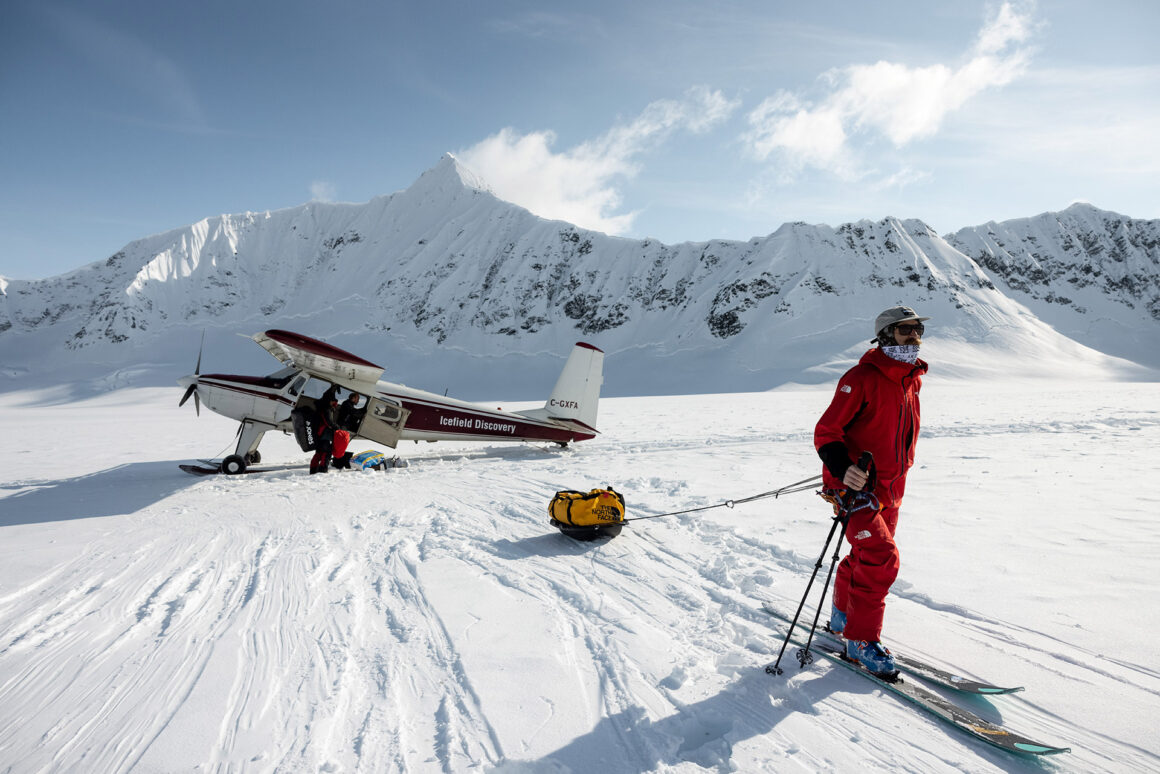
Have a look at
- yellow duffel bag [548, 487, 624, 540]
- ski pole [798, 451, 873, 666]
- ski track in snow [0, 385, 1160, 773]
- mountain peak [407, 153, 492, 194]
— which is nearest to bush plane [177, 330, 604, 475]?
ski track in snow [0, 385, 1160, 773]

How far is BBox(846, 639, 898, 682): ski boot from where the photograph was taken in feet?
9.73

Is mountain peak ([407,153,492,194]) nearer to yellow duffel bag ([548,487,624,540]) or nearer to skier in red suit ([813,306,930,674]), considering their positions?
yellow duffel bag ([548,487,624,540])

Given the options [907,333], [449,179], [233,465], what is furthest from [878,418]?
[449,179]

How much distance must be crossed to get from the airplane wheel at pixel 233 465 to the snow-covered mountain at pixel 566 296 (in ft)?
143

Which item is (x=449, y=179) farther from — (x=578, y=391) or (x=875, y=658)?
(x=875, y=658)

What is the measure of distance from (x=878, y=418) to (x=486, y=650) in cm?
286

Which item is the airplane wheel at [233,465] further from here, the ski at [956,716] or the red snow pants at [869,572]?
the red snow pants at [869,572]

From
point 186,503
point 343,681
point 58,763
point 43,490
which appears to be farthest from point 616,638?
point 43,490

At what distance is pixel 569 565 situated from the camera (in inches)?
192

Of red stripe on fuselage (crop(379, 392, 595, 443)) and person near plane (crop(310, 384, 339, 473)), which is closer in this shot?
person near plane (crop(310, 384, 339, 473))

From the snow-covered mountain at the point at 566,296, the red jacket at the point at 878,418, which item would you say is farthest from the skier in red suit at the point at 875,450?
the snow-covered mountain at the point at 566,296

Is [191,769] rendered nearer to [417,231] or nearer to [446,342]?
[446,342]

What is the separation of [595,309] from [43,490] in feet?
232

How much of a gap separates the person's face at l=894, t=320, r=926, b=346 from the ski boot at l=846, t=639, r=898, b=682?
1.78 metres
